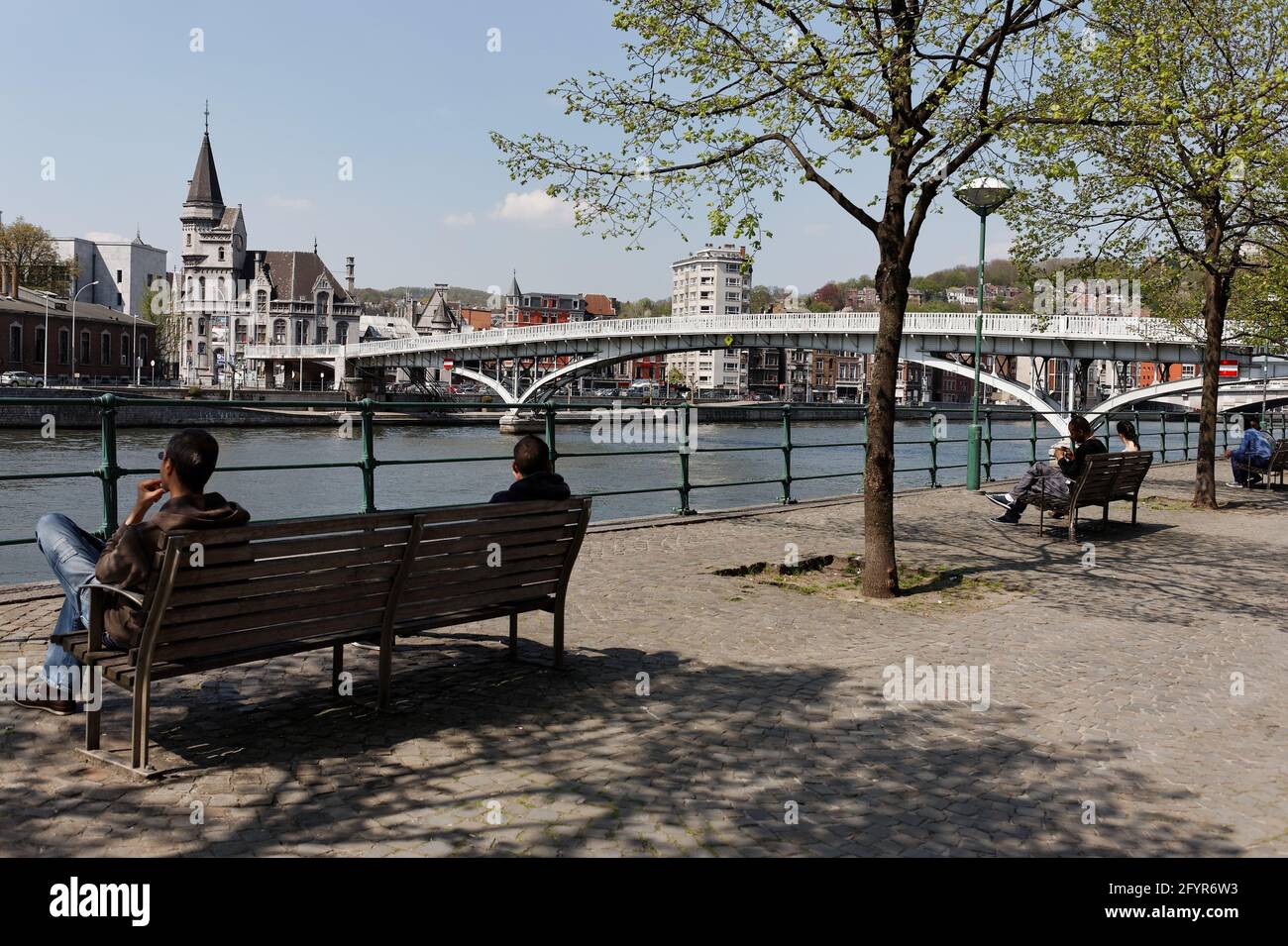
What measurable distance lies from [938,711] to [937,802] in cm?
118

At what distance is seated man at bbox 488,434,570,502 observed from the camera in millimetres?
5625

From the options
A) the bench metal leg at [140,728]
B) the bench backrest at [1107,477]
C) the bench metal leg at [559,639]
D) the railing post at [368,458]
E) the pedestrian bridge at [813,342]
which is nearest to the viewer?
the bench metal leg at [140,728]

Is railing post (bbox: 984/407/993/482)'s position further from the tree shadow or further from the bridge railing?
the tree shadow

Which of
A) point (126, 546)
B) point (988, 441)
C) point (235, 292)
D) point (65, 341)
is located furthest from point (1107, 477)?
point (235, 292)

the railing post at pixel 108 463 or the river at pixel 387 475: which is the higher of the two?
the railing post at pixel 108 463

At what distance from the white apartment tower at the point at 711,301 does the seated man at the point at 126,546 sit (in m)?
130

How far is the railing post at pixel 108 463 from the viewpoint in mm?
6714

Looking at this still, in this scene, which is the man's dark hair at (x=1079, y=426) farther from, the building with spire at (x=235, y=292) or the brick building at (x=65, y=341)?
the building with spire at (x=235, y=292)

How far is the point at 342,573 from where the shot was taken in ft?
14.5

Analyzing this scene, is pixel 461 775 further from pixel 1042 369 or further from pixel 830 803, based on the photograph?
pixel 1042 369

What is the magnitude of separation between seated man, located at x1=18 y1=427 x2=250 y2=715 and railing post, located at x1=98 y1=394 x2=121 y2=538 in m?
2.15

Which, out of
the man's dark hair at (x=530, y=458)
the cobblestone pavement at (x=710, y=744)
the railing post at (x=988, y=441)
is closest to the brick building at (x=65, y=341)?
the railing post at (x=988, y=441)

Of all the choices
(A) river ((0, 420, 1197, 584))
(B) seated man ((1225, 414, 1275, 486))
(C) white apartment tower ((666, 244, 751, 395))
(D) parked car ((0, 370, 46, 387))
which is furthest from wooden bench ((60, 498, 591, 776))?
(C) white apartment tower ((666, 244, 751, 395))

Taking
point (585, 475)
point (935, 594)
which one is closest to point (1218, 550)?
point (935, 594)
